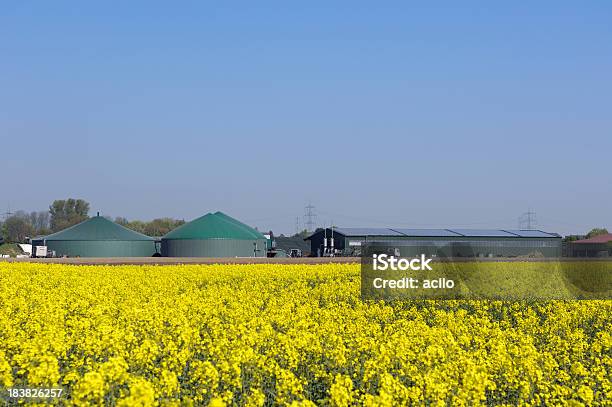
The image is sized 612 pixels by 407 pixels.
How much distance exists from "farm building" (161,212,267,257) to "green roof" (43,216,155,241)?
482 centimetres

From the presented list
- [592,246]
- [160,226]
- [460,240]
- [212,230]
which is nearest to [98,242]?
[212,230]

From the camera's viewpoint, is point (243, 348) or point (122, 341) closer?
point (243, 348)

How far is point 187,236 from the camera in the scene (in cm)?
7675

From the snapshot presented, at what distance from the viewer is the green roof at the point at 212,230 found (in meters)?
76.9

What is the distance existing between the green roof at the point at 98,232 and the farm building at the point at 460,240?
71.0 ft

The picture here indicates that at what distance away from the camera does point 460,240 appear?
8106 centimetres

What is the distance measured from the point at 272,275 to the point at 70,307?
12.2 meters

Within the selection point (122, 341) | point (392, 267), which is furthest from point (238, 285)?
point (122, 341)

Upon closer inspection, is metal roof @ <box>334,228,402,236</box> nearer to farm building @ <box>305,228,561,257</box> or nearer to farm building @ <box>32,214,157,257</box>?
farm building @ <box>305,228,561,257</box>

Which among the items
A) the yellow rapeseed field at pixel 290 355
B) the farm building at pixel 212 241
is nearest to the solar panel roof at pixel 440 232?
the farm building at pixel 212 241

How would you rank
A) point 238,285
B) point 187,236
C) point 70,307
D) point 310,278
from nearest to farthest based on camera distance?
point 70,307, point 238,285, point 310,278, point 187,236

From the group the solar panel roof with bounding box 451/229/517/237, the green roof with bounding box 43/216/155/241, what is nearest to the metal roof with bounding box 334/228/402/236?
the solar panel roof with bounding box 451/229/517/237

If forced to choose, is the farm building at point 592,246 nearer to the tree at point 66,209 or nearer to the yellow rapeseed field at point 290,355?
the yellow rapeseed field at point 290,355

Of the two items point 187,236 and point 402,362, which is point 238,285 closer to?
point 402,362
